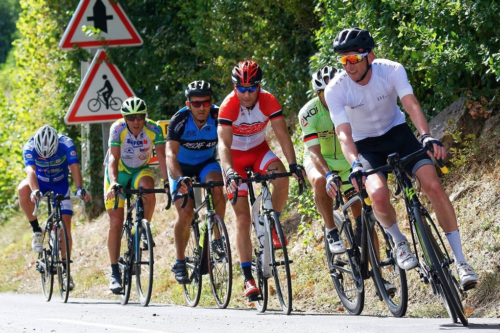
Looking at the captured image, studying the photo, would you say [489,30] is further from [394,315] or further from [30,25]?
[30,25]

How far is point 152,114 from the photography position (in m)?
18.6

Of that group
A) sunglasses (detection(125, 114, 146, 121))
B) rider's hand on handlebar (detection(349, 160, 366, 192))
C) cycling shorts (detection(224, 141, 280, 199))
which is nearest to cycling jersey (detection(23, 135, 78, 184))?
sunglasses (detection(125, 114, 146, 121))

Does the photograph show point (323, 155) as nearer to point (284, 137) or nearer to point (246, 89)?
point (284, 137)

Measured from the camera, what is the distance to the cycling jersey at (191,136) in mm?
10750

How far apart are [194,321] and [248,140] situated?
86.2 inches

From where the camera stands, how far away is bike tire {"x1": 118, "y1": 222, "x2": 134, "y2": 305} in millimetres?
11562

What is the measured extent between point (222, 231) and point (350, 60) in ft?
10.1

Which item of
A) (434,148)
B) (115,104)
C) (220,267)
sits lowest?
(220,267)

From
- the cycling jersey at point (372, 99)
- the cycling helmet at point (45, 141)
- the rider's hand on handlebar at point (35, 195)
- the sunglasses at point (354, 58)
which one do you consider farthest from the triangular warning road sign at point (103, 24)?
the sunglasses at point (354, 58)

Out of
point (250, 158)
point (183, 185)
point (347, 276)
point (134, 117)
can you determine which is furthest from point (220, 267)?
point (134, 117)

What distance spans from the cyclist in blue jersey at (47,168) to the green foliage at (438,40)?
4.29 m

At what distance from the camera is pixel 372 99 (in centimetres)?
779

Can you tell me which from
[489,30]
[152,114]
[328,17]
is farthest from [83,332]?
[152,114]

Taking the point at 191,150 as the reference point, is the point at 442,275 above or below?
below
